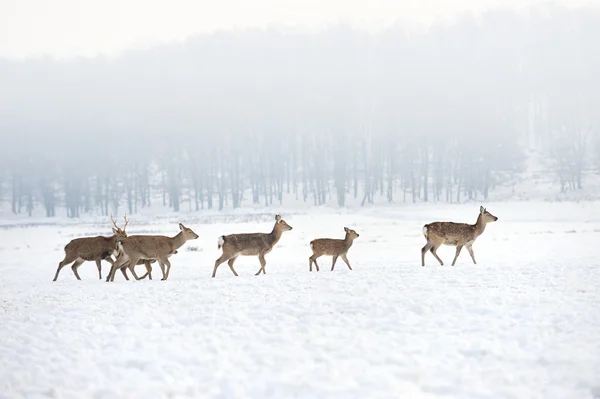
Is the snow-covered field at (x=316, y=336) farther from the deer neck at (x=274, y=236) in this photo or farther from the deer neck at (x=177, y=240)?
the deer neck at (x=274, y=236)

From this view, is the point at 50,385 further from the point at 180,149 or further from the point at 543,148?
the point at 543,148

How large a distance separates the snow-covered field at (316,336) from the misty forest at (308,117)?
49.3m

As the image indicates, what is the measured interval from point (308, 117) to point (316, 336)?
238 feet

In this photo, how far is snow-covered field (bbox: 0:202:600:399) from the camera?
18.4 ft

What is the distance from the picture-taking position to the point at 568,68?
88625 mm

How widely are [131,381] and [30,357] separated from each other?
5.59ft

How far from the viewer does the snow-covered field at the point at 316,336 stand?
561 centimetres

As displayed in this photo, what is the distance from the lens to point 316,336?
7098 mm

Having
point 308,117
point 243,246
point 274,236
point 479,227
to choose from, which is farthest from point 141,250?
point 308,117

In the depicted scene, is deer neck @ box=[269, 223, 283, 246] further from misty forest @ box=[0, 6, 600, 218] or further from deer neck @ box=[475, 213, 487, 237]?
misty forest @ box=[0, 6, 600, 218]

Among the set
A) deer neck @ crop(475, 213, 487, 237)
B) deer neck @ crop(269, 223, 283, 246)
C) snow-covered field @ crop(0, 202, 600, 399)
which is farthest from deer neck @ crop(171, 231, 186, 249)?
deer neck @ crop(475, 213, 487, 237)

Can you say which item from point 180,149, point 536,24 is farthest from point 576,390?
point 536,24

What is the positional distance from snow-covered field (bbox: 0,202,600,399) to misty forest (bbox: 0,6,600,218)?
162ft

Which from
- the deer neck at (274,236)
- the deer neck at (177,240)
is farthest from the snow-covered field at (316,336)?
the deer neck at (274,236)
